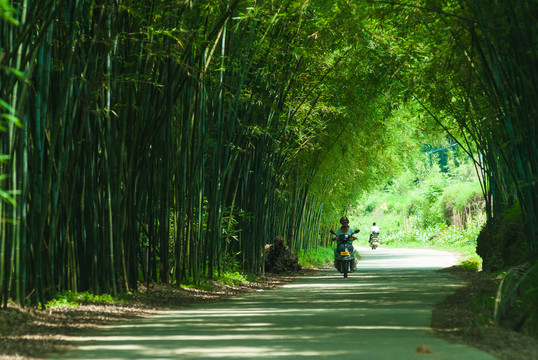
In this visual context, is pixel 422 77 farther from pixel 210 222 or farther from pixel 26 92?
pixel 26 92

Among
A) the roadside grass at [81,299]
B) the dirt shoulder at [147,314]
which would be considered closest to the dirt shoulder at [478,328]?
the dirt shoulder at [147,314]

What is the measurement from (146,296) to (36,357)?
3.50m

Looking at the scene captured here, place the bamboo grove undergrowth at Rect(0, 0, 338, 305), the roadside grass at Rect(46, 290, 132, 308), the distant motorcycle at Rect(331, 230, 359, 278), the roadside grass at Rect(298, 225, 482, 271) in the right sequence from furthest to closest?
1. the roadside grass at Rect(298, 225, 482, 271)
2. the distant motorcycle at Rect(331, 230, 359, 278)
3. the roadside grass at Rect(46, 290, 132, 308)
4. the bamboo grove undergrowth at Rect(0, 0, 338, 305)

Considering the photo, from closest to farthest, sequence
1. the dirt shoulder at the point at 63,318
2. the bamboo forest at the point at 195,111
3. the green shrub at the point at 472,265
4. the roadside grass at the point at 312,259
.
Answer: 1. the dirt shoulder at the point at 63,318
2. the bamboo forest at the point at 195,111
3. the green shrub at the point at 472,265
4. the roadside grass at the point at 312,259

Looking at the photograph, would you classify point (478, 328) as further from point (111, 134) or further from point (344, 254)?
point (344, 254)

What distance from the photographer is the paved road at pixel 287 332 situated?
178 inches

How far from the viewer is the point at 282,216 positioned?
1662 cm

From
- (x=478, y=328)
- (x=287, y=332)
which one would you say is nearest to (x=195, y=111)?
(x=287, y=332)

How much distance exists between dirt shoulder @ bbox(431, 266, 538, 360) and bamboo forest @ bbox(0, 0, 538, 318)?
0.75 meters

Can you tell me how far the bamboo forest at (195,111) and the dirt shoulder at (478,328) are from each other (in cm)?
75

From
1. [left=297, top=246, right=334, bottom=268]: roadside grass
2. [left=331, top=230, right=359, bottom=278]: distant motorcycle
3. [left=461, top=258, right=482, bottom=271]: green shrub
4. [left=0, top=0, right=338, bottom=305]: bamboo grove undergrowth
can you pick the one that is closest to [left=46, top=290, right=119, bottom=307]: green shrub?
[left=0, top=0, right=338, bottom=305]: bamboo grove undergrowth

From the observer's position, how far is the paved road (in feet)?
14.8

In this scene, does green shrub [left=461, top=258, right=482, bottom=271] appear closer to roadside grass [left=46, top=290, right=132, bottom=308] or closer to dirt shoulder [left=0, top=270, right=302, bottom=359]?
dirt shoulder [left=0, top=270, right=302, bottom=359]

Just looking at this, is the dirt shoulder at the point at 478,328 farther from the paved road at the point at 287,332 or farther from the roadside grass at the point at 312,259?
the roadside grass at the point at 312,259
